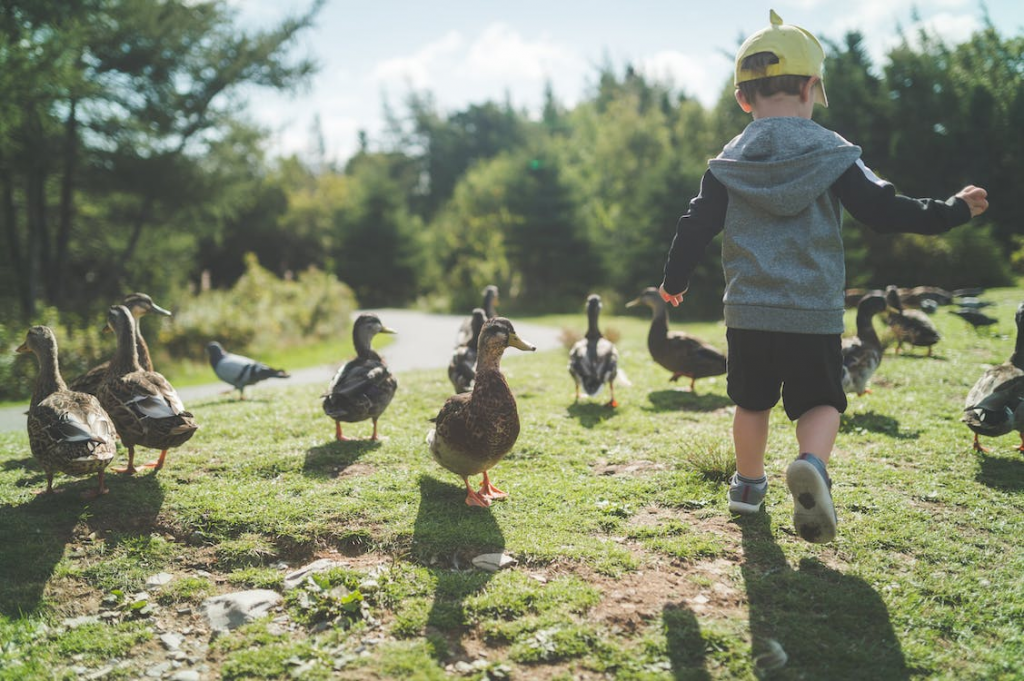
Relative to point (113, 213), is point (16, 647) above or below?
below

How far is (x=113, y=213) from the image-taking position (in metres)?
19.2

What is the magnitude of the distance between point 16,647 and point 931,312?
1848 cm

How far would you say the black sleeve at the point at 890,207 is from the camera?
3.56 meters

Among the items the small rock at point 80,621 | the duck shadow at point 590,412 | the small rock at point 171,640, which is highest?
the duck shadow at point 590,412

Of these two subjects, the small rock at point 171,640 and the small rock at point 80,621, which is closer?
the small rock at point 171,640

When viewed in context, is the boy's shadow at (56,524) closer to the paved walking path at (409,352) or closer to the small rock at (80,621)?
the small rock at (80,621)

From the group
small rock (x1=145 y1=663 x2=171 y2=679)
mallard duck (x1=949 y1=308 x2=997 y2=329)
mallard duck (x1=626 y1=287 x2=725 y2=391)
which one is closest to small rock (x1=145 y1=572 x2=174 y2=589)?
small rock (x1=145 y1=663 x2=171 y2=679)

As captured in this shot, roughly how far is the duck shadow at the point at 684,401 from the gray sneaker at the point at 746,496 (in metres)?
3.77

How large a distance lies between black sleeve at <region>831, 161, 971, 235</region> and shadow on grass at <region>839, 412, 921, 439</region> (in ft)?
12.1

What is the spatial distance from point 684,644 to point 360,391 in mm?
4385

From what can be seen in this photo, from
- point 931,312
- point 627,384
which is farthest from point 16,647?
point 931,312

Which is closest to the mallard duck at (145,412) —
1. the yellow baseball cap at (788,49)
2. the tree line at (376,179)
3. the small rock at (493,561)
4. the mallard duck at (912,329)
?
the small rock at (493,561)

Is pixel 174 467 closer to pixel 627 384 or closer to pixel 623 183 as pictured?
pixel 627 384

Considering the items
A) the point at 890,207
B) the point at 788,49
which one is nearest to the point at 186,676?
the point at 890,207
